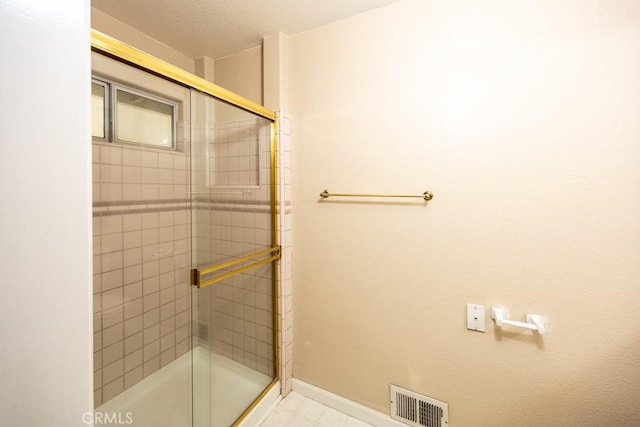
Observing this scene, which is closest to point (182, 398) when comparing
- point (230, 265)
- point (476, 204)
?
point (230, 265)

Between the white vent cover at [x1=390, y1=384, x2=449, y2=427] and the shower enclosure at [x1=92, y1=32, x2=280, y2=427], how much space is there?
2.45 feet

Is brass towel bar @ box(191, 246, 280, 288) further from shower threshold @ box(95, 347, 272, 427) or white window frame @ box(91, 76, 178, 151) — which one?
white window frame @ box(91, 76, 178, 151)

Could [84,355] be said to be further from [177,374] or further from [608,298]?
[608,298]

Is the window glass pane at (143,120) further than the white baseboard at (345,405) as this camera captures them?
No

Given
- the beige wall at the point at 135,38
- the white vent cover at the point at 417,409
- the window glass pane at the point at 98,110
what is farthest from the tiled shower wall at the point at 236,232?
the beige wall at the point at 135,38

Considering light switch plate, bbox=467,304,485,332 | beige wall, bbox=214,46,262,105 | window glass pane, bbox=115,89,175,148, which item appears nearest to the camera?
window glass pane, bbox=115,89,175,148

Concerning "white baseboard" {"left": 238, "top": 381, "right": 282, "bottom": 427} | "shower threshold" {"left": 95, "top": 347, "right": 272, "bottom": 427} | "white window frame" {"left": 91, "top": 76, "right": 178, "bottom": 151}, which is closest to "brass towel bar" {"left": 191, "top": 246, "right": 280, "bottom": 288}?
"shower threshold" {"left": 95, "top": 347, "right": 272, "bottom": 427}

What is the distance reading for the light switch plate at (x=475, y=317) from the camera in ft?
3.83

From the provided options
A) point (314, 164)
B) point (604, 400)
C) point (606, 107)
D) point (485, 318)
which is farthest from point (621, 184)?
point (314, 164)

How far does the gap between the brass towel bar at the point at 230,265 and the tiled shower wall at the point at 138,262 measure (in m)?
0.06

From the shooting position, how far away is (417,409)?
1303 millimetres

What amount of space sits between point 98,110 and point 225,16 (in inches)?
33.1

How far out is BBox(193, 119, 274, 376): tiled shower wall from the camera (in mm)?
1217

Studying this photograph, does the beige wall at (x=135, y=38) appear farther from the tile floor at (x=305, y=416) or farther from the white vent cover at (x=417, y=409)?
the white vent cover at (x=417, y=409)
